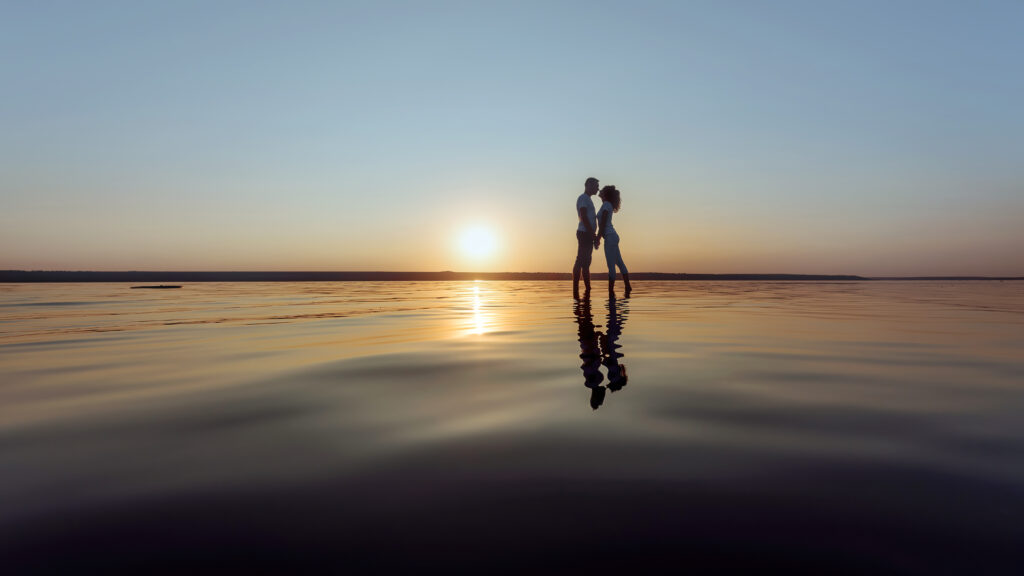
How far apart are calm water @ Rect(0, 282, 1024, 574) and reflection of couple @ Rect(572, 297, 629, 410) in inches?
1.4

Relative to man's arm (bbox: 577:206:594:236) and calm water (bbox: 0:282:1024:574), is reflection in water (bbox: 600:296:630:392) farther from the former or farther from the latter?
man's arm (bbox: 577:206:594:236)

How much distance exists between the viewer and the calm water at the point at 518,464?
1293 mm

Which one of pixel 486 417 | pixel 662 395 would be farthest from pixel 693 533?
pixel 662 395

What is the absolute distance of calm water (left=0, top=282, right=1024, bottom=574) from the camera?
4.24ft

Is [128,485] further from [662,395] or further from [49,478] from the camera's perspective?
[662,395]

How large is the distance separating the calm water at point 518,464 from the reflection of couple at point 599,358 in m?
0.04

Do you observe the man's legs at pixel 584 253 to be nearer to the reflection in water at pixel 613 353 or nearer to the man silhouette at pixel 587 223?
the man silhouette at pixel 587 223

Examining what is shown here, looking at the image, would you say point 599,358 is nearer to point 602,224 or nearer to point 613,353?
point 613,353

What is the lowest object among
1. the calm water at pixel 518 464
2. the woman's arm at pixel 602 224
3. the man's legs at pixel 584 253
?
the calm water at pixel 518 464

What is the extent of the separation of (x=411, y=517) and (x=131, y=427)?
1798 mm

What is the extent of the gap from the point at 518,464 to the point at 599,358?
236 centimetres

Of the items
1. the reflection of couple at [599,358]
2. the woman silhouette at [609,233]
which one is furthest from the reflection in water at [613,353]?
the woman silhouette at [609,233]

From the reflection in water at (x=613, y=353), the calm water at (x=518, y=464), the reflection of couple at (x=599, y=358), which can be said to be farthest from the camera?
the reflection in water at (x=613, y=353)

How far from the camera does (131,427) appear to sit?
2441mm
